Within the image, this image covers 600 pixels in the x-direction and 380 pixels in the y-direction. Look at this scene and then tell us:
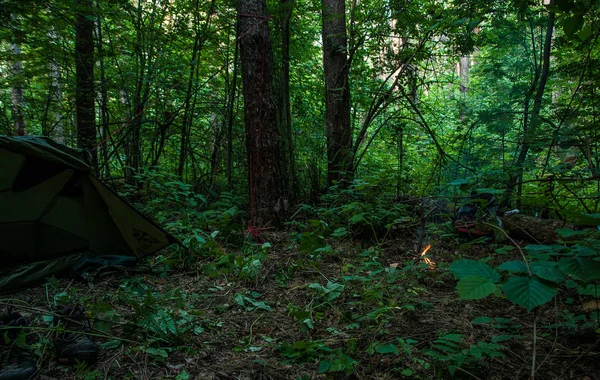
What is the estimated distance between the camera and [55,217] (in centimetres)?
287

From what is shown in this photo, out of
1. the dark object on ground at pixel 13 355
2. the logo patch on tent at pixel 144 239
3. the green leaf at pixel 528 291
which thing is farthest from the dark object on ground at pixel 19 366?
the green leaf at pixel 528 291

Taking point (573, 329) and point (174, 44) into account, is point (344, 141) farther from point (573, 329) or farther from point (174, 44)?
point (573, 329)

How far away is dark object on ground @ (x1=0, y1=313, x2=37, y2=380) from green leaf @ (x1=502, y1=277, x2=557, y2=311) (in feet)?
6.41

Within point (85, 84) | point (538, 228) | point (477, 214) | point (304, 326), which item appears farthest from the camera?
point (85, 84)

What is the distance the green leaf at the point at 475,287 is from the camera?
112 cm

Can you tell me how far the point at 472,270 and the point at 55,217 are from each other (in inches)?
120

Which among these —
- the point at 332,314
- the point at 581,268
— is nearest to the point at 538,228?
the point at 332,314

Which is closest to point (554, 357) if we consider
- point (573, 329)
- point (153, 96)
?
point (573, 329)

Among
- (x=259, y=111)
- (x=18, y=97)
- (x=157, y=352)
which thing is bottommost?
(x=157, y=352)

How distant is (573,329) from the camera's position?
1.86 meters

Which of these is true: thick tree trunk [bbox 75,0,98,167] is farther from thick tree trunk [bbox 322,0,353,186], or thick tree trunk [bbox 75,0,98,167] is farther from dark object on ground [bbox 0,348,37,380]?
dark object on ground [bbox 0,348,37,380]

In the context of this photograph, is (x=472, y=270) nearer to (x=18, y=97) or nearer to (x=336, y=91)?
(x=336, y=91)

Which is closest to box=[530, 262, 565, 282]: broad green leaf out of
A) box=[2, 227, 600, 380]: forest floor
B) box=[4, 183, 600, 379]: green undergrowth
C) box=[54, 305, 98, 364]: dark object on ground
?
box=[4, 183, 600, 379]: green undergrowth

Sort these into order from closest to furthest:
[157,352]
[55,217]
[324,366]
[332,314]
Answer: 1. [324,366]
2. [157,352]
3. [332,314]
4. [55,217]
